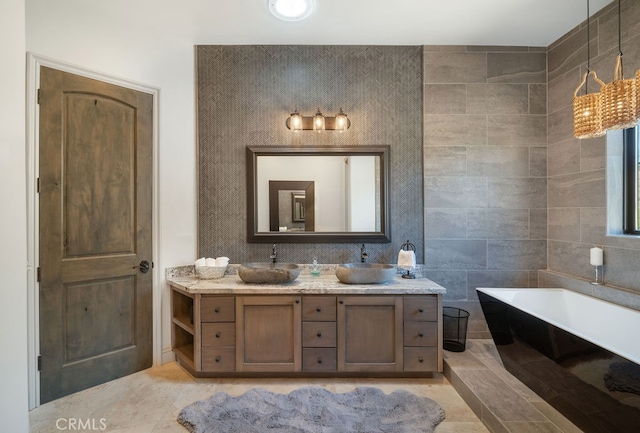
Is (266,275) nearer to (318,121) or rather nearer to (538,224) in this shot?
(318,121)

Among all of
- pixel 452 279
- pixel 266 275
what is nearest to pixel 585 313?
pixel 452 279

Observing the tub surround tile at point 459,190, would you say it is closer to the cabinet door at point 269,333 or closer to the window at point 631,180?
the window at point 631,180

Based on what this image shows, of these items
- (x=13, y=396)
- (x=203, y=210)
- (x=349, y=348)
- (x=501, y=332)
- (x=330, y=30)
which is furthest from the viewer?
(x=203, y=210)

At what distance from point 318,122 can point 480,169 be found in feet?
5.39

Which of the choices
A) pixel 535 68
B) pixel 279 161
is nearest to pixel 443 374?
pixel 279 161

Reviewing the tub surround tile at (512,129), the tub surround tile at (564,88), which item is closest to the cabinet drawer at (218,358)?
the tub surround tile at (512,129)

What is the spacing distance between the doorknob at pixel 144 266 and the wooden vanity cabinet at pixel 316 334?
553 mm

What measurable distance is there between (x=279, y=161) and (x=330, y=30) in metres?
1.27

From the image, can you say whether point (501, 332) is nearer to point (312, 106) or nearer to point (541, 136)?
point (541, 136)

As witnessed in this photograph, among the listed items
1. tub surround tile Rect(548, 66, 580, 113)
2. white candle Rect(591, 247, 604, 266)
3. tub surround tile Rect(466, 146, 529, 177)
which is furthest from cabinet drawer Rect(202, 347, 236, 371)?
tub surround tile Rect(548, 66, 580, 113)

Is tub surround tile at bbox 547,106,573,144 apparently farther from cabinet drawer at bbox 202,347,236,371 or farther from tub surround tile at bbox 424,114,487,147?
cabinet drawer at bbox 202,347,236,371

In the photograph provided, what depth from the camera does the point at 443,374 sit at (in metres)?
2.63

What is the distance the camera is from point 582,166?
8.89 feet

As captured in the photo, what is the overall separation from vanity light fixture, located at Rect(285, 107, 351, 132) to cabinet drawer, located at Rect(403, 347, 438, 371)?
2.06 m
